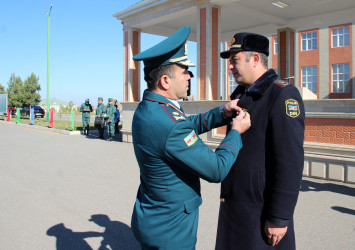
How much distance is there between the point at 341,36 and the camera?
1171 inches

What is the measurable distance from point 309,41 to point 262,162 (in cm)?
3367

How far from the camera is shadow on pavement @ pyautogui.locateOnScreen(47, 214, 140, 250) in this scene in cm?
372

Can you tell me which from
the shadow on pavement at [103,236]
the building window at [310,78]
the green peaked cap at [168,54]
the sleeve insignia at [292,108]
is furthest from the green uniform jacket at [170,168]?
the building window at [310,78]

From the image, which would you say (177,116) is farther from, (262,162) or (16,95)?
(16,95)

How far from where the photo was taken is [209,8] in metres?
9.91

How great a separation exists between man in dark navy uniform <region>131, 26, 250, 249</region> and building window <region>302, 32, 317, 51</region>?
33.2m

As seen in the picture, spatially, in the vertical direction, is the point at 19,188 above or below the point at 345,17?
below

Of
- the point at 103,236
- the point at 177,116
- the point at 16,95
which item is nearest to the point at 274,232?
the point at 177,116

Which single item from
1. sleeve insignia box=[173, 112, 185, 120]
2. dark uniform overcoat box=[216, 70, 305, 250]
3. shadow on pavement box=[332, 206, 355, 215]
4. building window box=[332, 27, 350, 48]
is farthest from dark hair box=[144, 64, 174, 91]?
building window box=[332, 27, 350, 48]

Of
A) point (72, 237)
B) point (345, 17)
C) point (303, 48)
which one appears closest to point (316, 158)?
point (72, 237)

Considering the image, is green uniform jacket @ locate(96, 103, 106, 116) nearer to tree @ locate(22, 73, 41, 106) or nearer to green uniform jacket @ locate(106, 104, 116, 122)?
green uniform jacket @ locate(106, 104, 116, 122)

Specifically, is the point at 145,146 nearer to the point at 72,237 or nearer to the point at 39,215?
the point at 72,237

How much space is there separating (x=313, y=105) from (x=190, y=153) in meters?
6.25

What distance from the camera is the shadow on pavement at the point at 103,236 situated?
12.2 feet
